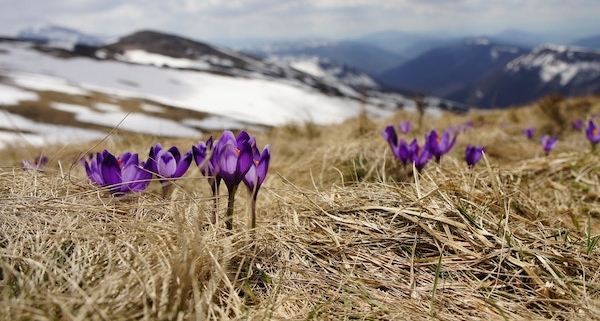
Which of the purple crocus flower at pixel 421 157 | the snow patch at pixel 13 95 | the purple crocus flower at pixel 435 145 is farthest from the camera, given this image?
the snow patch at pixel 13 95

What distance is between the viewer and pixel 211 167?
179 centimetres

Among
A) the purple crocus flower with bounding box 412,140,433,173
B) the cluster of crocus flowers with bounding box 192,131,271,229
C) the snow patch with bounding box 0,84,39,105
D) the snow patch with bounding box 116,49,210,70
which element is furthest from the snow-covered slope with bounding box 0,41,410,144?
the snow patch with bounding box 116,49,210,70

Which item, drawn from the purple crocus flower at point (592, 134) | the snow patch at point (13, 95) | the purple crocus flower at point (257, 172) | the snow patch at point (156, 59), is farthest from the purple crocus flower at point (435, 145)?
the snow patch at point (156, 59)

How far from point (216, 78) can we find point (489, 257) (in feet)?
159

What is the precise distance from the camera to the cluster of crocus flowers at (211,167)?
1.72 m

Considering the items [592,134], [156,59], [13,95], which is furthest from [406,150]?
[156,59]

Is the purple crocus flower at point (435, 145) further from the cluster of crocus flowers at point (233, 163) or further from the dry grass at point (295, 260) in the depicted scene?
the cluster of crocus flowers at point (233, 163)

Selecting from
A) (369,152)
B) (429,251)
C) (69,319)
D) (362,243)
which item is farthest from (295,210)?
(369,152)

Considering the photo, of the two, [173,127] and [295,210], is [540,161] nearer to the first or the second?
[295,210]

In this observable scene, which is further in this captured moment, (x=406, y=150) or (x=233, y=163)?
(x=406, y=150)

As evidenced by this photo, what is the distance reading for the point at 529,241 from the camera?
177 cm

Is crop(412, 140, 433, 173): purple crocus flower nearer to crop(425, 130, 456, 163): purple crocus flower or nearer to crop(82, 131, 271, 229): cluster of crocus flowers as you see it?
crop(425, 130, 456, 163): purple crocus flower

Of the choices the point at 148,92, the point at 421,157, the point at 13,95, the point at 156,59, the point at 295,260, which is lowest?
the point at 148,92

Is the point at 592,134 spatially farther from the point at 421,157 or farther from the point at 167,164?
the point at 167,164
